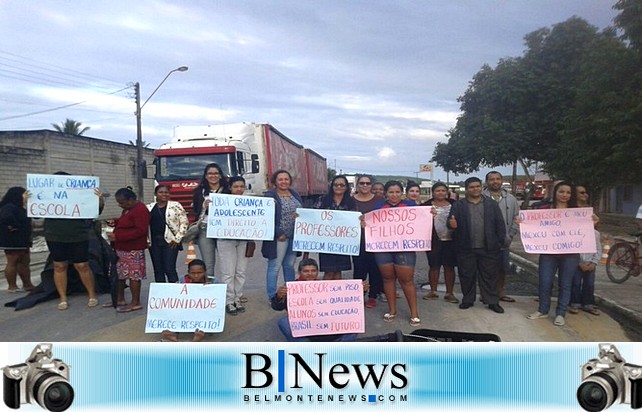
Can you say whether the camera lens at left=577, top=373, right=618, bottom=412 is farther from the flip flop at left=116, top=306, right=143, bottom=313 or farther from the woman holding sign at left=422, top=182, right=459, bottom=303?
the flip flop at left=116, top=306, right=143, bottom=313

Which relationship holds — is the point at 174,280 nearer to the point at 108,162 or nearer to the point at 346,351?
the point at 108,162

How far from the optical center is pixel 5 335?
3762mm

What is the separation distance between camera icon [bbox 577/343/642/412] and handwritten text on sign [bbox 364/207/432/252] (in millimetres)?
1768

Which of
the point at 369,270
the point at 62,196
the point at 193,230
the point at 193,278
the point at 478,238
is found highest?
the point at 62,196

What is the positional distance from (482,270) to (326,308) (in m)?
2.20

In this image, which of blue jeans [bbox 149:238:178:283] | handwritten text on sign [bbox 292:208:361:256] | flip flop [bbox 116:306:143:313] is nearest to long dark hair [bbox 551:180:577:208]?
handwritten text on sign [bbox 292:208:361:256]

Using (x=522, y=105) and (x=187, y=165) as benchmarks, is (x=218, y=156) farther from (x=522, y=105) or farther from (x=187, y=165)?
(x=522, y=105)

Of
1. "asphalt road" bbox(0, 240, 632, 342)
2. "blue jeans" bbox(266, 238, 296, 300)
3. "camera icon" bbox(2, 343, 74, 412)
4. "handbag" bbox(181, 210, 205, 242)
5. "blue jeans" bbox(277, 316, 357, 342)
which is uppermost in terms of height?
"handbag" bbox(181, 210, 205, 242)

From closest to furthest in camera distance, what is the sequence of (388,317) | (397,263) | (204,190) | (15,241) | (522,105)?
(522,105) < (397,263) < (388,317) < (204,190) < (15,241)

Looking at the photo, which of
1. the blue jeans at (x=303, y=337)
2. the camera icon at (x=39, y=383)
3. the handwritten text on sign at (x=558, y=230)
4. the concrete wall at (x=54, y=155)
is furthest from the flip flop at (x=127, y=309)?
the handwritten text on sign at (x=558, y=230)

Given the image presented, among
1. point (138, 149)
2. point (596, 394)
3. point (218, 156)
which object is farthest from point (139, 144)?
point (218, 156)

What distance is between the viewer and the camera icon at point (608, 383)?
7.52 feet

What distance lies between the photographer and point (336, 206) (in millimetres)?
4574

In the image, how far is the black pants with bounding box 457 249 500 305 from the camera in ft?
15.7
